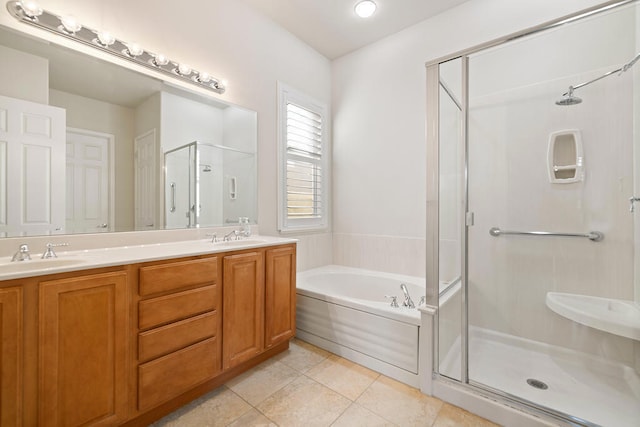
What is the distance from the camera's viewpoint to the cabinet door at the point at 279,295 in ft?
6.23

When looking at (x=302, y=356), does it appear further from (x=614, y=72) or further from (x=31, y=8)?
(x=614, y=72)

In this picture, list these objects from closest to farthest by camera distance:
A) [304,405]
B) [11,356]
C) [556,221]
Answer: [11,356], [304,405], [556,221]

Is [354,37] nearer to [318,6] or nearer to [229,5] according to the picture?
[318,6]

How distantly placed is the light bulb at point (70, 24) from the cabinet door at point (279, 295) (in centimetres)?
163

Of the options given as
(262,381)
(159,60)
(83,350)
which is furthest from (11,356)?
(159,60)

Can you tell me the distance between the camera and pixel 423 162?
2576 mm

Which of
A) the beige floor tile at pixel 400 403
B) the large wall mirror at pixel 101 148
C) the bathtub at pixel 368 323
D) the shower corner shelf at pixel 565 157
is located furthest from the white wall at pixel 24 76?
the shower corner shelf at pixel 565 157

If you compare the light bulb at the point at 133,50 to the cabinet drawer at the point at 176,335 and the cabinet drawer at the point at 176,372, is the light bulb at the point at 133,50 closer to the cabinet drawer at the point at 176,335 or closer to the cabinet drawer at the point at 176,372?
the cabinet drawer at the point at 176,335

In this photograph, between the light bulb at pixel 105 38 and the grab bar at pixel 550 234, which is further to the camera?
the grab bar at pixel 550 234

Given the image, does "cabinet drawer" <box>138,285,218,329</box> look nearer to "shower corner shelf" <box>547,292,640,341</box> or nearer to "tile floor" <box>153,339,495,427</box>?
"tile floor" <box>153,339,495,427</box>

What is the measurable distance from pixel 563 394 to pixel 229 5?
352 cm

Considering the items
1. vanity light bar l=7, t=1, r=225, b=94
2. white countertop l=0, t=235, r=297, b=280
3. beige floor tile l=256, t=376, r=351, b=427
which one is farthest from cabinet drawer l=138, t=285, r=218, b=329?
vanity light bar l=7, t=1, r=225, b=94

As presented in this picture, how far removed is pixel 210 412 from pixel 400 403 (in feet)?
3.51

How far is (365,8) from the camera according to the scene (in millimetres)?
2383
